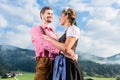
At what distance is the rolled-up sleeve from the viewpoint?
5852 millimetres

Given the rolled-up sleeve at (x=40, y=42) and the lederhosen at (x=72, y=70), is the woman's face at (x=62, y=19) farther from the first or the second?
the rolled-up sleeve at (x=40, y=42)

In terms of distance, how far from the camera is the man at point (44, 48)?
5816mm

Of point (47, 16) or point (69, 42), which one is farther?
point (47, 16)

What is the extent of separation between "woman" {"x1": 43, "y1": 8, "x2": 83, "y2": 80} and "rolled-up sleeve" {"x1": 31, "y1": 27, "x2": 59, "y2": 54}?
0.50 feet

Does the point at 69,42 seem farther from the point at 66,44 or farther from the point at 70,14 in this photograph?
the point at 70,14

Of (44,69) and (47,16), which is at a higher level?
(47,16)

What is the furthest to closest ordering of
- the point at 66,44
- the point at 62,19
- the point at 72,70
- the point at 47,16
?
the point at 47,16 < the point at 62,19 < the point at 72,70 < the point at 66,44

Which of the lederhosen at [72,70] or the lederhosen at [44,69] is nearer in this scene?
the lederhosen at [72,70]

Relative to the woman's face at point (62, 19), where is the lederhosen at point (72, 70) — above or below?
below

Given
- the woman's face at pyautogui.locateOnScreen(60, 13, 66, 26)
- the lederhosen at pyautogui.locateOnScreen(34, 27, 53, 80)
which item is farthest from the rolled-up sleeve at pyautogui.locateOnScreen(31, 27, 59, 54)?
the woman's face at pyautogui.locateOnScreen(60, 13, 66, 26)

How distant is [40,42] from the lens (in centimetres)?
588

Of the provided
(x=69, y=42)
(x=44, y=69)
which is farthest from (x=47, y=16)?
(x=44, y=69)

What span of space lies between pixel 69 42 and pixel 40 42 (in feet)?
1.59

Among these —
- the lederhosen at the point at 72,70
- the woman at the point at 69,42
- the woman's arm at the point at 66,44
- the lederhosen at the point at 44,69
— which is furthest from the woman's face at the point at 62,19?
the lederhosen at the point at 44,69
